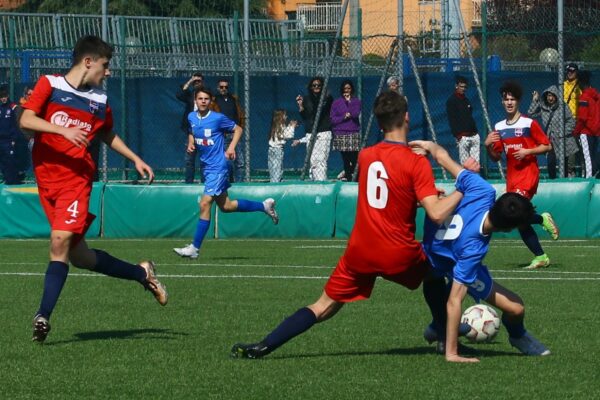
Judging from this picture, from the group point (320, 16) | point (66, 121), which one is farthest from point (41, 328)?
point (320, 16)

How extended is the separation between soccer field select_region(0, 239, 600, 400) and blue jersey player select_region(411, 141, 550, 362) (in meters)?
0.33

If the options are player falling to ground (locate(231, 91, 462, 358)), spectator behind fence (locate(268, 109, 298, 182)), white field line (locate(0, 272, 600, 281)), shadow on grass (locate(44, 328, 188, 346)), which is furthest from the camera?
spectator behind fence (locate(268, 109, 298, 182))

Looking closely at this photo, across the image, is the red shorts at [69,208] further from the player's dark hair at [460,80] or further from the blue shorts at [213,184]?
the player's dark hair at [460,80]

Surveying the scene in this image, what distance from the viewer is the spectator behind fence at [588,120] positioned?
23609 millimetres

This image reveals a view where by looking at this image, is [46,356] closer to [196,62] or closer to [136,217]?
[136,217]

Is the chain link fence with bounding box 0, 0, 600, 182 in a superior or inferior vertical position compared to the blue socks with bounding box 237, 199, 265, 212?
superior

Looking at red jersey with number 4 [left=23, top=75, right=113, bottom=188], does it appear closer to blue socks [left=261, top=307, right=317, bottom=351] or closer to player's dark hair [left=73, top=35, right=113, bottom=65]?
player's dark hair [left=73, top=35, right=113, bottom=65]

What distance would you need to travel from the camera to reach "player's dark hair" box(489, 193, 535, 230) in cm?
826

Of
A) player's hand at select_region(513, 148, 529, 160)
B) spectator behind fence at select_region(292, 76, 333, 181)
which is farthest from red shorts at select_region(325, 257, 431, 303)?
spectator behind fence at select_region(292, 76, 333, 181)

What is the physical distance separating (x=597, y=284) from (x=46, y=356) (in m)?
6.21

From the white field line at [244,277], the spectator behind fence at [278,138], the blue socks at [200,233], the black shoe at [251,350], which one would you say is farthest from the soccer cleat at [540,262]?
the spectator behind fence at [278,138]

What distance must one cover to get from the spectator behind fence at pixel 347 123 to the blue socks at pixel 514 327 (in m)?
14.9

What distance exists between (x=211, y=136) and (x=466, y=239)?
29.5 feet

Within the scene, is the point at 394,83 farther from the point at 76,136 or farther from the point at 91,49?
the point at 76,136
